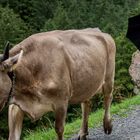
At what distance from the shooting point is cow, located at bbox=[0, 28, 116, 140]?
8.01 meters

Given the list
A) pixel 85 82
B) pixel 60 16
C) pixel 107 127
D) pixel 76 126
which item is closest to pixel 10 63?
pixel 85 82

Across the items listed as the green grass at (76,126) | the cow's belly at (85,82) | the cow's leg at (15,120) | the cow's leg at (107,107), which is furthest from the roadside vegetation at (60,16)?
the cow's leg at (15,120)

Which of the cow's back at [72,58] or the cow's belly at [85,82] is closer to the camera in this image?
the cow's back at [72,58]

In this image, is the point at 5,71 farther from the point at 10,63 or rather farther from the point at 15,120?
the point at 15,120

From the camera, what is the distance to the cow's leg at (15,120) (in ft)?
28.1

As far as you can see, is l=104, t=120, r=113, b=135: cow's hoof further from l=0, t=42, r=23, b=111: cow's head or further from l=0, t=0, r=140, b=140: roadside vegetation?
l=0, t=0, r=140, b=140: roadside vegetation

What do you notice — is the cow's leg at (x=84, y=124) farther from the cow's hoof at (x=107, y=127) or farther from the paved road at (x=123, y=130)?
the cow's hoof at (x=107, y=127)

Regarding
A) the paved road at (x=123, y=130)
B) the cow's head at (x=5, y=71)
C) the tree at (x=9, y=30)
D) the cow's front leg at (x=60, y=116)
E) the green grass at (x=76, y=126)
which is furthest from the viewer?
the tree at (x=9, y=30)

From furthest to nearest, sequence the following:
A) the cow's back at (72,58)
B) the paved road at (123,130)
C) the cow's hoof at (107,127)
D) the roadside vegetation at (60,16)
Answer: the roadside vegetation at (60,16) → the cow's hoof at (107,127) → the paved road at (123,130) → the cow's back at (72,58)

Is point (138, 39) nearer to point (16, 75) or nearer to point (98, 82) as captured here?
point (16, 75)

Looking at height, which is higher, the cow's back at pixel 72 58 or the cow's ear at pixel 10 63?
the cow's ear at pixel 10 63

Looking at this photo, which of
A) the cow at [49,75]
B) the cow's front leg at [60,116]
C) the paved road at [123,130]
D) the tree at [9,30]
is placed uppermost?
the cow at [49,75]

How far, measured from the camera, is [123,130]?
34.9 ft

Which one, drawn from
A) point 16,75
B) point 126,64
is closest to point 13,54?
point 16,75
